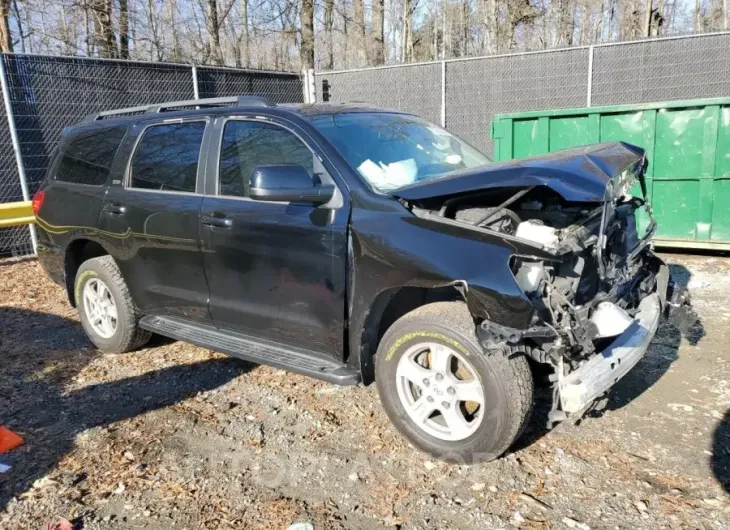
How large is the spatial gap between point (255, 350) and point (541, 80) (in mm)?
9622

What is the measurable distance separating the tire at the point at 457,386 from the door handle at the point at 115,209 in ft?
8.05

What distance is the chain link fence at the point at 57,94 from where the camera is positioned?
28.9ft

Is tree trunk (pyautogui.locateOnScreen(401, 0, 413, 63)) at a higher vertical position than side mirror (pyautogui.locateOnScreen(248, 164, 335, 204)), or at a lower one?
higher

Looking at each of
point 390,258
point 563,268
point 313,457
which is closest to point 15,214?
point 313,457

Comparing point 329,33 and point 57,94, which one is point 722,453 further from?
point 329,33

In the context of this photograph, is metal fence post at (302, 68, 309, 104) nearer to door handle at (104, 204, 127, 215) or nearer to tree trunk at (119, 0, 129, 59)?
tree trunk at (119, 0, 129, 59)

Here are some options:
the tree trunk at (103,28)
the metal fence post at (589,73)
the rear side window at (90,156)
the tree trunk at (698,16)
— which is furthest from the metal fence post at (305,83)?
the tree trunk at (698,16)

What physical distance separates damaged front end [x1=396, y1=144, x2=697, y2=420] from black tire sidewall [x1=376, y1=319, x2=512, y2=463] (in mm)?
171

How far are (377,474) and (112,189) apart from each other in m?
3.09

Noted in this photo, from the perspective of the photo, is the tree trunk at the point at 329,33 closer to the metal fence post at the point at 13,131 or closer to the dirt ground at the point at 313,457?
the metal fence post at the point at 13,131

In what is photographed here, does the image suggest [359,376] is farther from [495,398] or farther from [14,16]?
[14,16]

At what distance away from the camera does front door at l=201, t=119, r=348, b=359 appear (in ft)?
11.4

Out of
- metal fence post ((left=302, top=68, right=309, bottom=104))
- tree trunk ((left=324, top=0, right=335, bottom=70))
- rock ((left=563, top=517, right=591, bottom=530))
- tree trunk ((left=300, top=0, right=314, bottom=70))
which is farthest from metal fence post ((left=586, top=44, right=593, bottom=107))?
tree trunk ((left=324, top=0, right=335, bottom=70))

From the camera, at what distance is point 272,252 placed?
3689 millimetres
